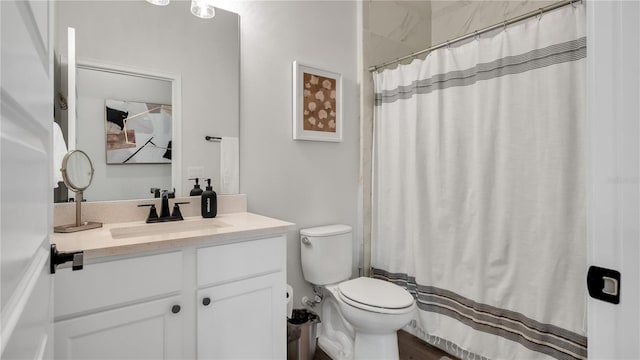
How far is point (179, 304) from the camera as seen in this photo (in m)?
1.21

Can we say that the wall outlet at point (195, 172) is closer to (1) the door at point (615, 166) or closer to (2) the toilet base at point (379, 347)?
(2) the toilet base at point (379, 347)

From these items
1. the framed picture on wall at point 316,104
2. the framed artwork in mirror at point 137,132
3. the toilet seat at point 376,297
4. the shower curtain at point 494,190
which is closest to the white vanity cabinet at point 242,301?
the toilet seat at point 376,297

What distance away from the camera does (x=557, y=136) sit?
1.54 metres

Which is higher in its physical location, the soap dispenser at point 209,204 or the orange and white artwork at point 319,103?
the orange and white artwork at point 319,103

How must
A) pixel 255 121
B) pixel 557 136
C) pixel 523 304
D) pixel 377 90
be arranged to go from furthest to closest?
pixel 377 90 < pixel 255 121 < pixel 523 304 < pixel 557 136

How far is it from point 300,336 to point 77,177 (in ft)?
4.43

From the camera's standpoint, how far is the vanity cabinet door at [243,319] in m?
1.27

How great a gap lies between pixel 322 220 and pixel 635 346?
5.69ft

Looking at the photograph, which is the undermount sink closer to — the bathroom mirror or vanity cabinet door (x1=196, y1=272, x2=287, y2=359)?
the bathroom mirror

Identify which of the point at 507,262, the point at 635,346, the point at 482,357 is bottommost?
the point at 482,357

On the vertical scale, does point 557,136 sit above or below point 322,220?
above

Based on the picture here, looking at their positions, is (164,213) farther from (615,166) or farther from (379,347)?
(615,166)

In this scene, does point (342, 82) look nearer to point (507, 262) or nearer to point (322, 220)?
point (322, 220)

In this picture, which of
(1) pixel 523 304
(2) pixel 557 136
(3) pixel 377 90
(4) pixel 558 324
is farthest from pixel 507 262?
(3) pixel 377 90
